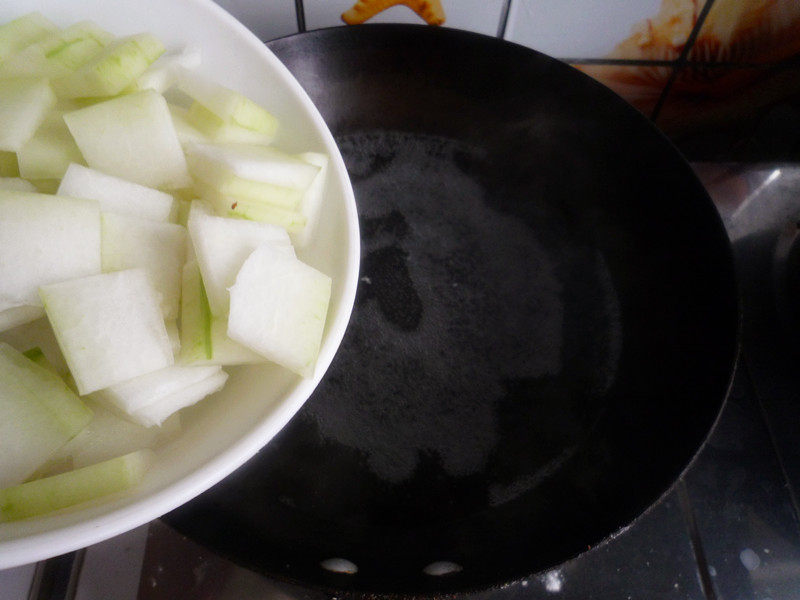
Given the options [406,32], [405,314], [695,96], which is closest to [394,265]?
[405,314]

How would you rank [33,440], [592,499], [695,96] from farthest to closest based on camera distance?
1. [695,96]
2. [592,499]
3. [33,440]

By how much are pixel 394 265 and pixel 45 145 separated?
42 cm

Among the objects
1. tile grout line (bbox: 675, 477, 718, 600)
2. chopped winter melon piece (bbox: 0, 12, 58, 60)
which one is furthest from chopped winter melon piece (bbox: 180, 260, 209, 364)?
tile grout line (bbox: 675, 477, 718, 600)

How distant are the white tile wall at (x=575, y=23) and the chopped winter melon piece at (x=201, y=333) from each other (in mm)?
675

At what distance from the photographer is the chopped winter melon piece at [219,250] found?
383 millimetres

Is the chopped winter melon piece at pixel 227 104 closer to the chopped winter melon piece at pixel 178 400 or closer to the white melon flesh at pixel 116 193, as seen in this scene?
the white melon flesh at pixel 116 193

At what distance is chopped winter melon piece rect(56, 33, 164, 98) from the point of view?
0.42 m

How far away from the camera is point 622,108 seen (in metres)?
0.80

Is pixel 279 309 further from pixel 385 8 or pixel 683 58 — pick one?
pixel 683 58

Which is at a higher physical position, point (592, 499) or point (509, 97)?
point (509, 97)

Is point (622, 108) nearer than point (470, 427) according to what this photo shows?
No

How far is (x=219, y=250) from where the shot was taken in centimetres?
39

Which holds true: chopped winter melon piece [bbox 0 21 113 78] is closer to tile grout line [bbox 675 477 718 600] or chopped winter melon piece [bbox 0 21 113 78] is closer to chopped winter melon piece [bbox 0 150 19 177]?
chopped winter melon piece [bbox 0 150 19 177]

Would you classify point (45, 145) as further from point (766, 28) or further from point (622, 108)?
point (766, 28)
